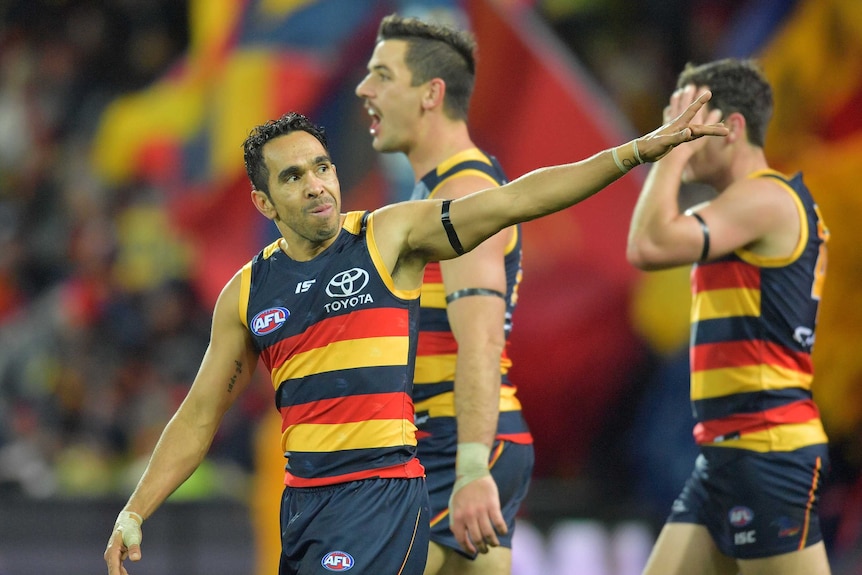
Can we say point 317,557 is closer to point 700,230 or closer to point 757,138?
point 700,230

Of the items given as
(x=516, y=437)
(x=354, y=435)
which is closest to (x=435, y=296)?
(x=516, y=437)

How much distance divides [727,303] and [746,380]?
324 millimetres

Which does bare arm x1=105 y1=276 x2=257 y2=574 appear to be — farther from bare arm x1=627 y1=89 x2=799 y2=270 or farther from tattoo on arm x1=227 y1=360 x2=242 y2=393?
bare arm x1=627 y1=89 x2=799 y2=270

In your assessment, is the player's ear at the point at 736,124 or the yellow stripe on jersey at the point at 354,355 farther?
the player's ear at the point at 736,124

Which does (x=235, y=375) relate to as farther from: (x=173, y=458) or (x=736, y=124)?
(x=736, y=124)

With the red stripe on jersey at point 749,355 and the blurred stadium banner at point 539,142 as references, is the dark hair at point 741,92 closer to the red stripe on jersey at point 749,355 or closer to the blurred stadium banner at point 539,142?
the red stripe on jersey at point 749,355

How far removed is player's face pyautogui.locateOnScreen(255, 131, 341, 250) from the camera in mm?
4207

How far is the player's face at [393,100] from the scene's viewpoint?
5352 mm

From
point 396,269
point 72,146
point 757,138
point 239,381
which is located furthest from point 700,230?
point 72,146

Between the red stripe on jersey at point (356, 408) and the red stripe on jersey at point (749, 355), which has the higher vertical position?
the red stripe on jersey at point (749, 355)

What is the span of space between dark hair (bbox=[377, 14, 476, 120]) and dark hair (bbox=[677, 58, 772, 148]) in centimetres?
101

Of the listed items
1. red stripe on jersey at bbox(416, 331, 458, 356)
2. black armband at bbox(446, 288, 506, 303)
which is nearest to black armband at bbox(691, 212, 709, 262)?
black armband at bbox(446, 288, 506, 303)

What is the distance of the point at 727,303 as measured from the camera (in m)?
A: 5.23

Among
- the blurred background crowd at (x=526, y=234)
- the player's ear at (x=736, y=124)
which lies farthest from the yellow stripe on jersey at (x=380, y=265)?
the blurred background crowd at (x=526, y=234)
